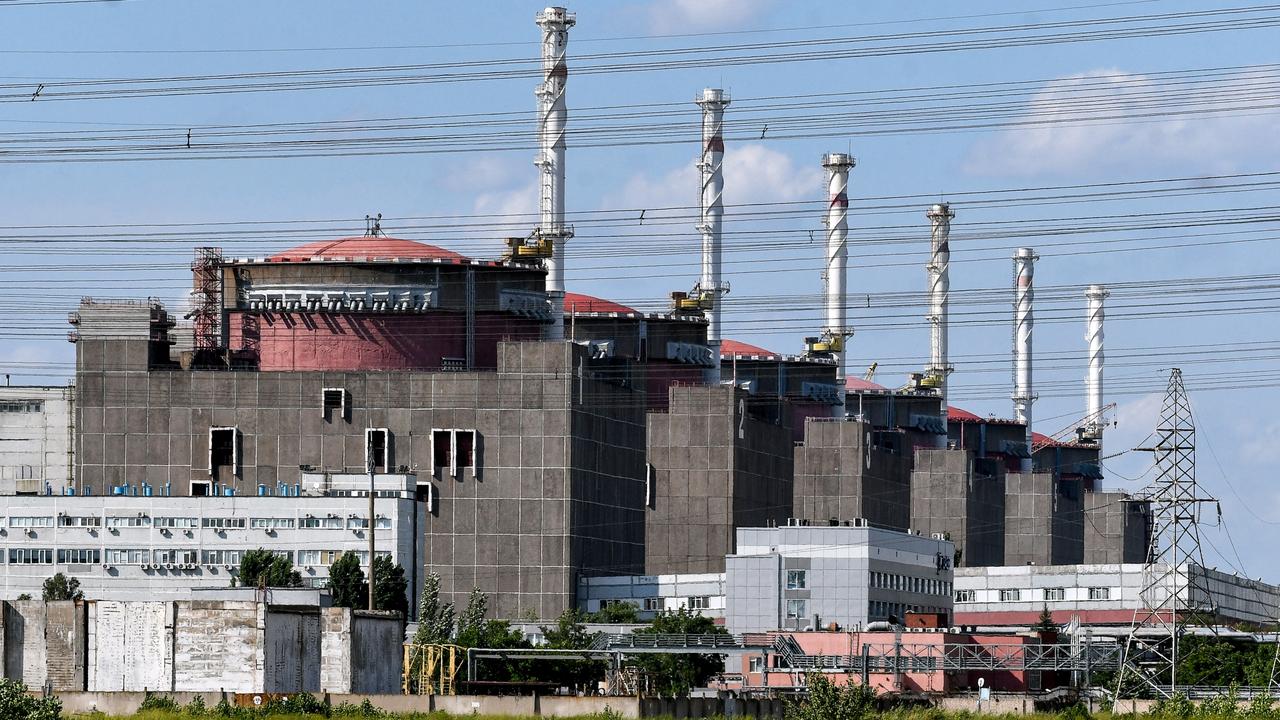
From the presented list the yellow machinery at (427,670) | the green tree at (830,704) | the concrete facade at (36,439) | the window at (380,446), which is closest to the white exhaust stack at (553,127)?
the window at (380,446)

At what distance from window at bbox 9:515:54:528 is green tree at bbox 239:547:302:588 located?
15.2 meters

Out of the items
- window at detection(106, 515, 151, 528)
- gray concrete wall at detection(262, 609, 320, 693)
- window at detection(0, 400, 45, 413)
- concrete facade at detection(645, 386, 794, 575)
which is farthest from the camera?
concrete facade at detection(645, 386, 794, 575)

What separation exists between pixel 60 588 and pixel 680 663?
4264cm

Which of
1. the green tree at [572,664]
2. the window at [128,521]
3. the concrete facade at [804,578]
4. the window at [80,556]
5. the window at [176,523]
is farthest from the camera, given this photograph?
the window at [176,523]

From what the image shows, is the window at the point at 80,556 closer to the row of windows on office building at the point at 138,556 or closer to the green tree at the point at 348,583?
the row of windows on office building at the point at 138,556

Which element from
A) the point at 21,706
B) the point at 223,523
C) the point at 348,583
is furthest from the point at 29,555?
the point at 21,706

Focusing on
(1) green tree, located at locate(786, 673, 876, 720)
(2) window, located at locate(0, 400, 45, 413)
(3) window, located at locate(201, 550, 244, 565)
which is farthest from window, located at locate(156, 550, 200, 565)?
(1) green tree, located at locate(786, 673, 876, 720)

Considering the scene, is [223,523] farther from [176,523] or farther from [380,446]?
[380,446]

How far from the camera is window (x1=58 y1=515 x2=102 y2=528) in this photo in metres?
171

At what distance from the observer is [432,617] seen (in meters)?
157

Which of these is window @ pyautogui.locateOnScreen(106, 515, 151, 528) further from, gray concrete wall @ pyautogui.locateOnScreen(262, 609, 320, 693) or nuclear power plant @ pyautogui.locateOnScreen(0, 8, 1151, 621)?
gray concrete wall @ pyautogui.locateOnScreen(262, 609, 320, 693)

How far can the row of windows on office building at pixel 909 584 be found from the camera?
171m

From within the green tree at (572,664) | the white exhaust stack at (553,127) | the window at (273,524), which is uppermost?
the white exhaust stack at (553,127)

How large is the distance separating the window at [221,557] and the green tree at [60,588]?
914cm
